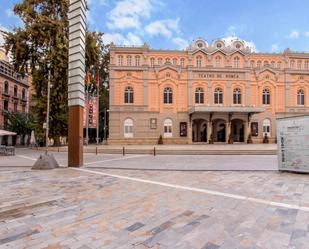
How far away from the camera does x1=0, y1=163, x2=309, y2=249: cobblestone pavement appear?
3588 millimetres

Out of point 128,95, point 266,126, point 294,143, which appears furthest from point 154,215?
point 266,126

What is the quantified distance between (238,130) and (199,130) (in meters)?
5.27

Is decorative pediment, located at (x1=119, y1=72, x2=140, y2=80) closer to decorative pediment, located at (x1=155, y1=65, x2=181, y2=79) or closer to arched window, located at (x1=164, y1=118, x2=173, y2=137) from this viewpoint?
decorative pediment, located at (x1=155, y1=65, x2=181, y2=79)

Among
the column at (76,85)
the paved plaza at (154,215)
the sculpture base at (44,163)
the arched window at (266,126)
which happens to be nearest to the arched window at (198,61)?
the arched window at (266,126)

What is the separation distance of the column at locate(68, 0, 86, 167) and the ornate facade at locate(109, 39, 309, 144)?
22011 mm

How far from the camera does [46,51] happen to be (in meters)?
26.5

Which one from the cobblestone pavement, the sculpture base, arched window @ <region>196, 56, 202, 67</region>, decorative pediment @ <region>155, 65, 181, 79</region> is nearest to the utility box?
the cobblestone pavement

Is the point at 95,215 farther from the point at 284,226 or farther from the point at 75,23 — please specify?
the point at 75,23

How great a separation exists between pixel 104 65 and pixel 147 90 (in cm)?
870

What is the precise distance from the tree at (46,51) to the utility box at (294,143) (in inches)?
822

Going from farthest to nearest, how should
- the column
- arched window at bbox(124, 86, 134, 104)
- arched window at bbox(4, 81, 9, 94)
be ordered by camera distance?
arched window at bbox(4, 81, 9, 94), arched window at bbox(124, 86, 134, 104), the column

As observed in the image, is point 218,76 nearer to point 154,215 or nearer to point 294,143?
point 294,143

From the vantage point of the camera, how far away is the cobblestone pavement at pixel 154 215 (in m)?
3.59

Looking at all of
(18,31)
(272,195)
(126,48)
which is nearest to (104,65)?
(126,48)
